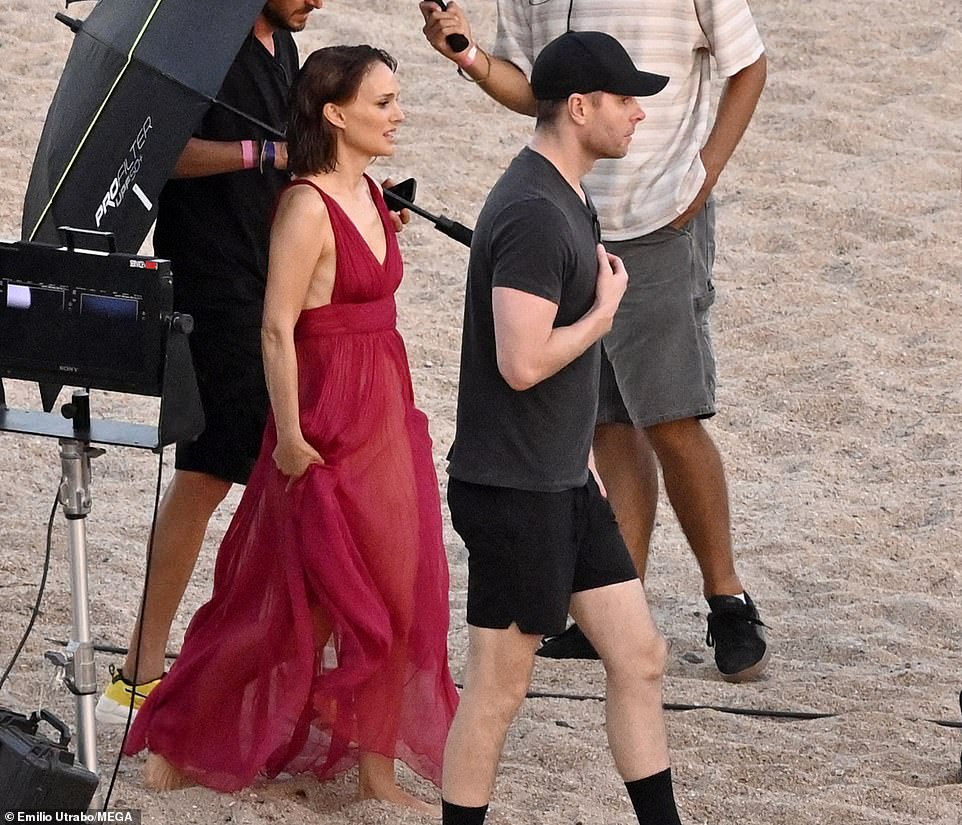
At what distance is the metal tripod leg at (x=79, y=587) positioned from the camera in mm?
3023

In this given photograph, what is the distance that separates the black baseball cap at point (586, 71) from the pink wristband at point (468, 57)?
48.3 inches

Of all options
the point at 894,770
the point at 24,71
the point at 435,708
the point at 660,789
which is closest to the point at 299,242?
the point at 435,708

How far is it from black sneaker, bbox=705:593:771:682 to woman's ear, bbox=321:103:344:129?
1.87m

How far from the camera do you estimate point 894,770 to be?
404cm

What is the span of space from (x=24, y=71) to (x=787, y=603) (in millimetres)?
5402

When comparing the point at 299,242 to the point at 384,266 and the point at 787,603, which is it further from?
the point at 787,603

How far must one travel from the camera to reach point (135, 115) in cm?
341

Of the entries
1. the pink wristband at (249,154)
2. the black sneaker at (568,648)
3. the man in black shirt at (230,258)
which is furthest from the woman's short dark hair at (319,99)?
the black sneaker at (568,648)

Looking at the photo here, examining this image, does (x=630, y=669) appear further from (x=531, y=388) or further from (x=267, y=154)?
(x=267, y=154)

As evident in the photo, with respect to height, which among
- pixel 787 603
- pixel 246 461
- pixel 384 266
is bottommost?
pixel 787 603

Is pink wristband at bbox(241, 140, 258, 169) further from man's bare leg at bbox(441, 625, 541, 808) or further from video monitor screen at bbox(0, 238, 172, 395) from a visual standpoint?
man's bare leg at bbox(441, 625, 541, 808)

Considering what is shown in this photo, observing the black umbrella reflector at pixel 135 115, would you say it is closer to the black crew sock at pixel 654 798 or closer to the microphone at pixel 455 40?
the microphone at pixel 455 40

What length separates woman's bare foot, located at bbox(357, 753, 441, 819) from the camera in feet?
12.2

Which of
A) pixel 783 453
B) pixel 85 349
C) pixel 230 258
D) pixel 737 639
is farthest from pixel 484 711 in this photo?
pixel 783 453
